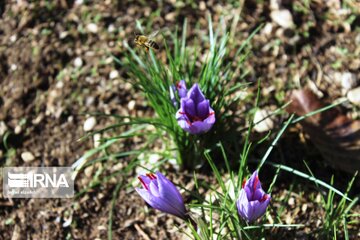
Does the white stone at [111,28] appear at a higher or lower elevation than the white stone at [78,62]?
higher

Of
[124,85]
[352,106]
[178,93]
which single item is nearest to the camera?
[178,93]

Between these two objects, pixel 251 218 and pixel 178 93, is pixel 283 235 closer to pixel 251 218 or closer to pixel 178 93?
pixel 251 218

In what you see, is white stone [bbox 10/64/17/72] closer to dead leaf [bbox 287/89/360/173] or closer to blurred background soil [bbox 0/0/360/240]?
blurred background soil [bbox 0/0/360/240]

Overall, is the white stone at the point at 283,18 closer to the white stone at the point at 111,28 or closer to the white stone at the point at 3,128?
the white stone at the point at 111,28

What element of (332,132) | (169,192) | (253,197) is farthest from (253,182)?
(332,132)

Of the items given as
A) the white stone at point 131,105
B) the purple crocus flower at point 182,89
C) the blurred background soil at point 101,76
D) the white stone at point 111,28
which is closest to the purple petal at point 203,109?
the purple crocus flower at point 182,89

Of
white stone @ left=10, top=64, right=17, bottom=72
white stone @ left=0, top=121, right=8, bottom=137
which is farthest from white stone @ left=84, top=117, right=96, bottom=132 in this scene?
white stone @ left=10, top=64, right=17, bottom=72

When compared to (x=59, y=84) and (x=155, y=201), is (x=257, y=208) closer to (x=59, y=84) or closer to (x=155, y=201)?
(x=155, y=201)

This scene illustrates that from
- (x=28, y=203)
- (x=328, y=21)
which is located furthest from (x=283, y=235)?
(x=328, y=21)
